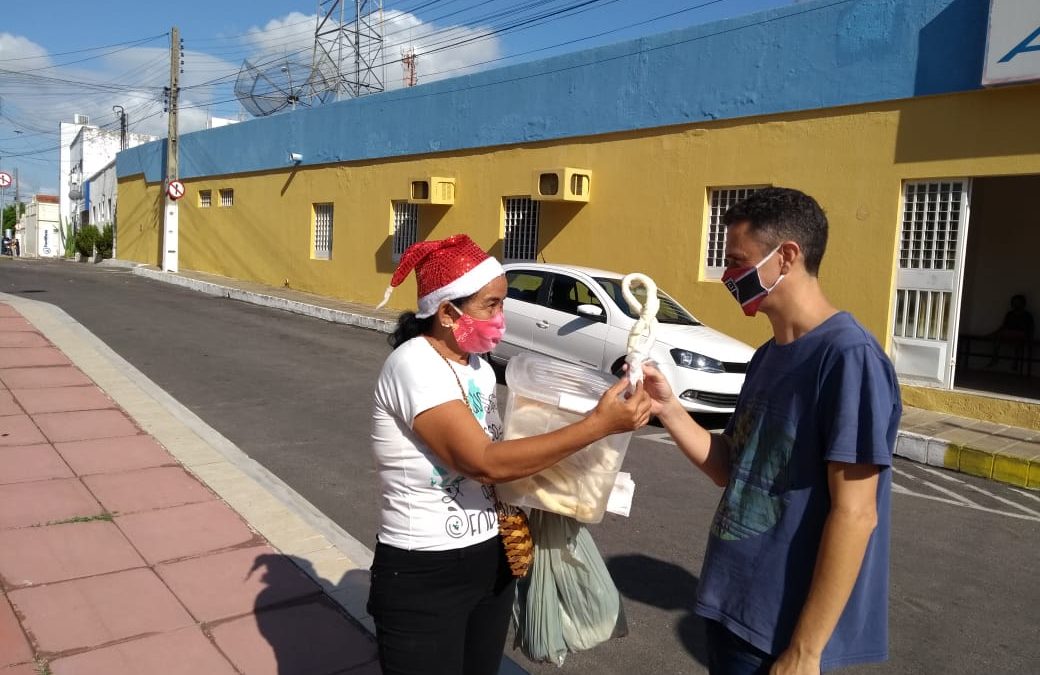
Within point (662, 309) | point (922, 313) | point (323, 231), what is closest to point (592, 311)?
point (662, 309)

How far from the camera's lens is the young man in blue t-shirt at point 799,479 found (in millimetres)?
1788

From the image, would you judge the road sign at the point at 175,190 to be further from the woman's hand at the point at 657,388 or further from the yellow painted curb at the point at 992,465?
the woman's hand at the point at 657,388

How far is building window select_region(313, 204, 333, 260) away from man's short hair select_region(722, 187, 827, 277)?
18521mm

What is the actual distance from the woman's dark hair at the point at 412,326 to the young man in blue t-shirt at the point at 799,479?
2.47ft

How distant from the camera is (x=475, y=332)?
230 cm

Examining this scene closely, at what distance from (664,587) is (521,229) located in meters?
11.0

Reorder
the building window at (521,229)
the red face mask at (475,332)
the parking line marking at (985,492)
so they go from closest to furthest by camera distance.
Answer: the red face mask at (475,332), the parking line marking at (985,492), the building window at (521,229)

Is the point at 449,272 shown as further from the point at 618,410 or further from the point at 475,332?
the point at 618,410

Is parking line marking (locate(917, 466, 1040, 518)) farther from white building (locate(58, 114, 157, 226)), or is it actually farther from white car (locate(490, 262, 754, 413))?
white building (locate(58, 114, 157, 226))

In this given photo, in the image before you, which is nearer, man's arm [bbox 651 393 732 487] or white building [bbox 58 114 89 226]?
man's arm [bbox 651 393 732 487]

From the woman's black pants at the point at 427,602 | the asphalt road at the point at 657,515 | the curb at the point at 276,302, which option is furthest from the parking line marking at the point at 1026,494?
the curb at the point at 276,302

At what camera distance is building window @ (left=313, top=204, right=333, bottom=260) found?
19891 mm

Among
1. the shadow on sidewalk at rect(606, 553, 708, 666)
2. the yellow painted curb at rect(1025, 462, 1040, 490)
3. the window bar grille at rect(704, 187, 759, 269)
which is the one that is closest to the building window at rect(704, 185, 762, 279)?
the window bar grille at rect(704, 187, 759, 269)

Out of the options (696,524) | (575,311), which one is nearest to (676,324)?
(575,311)
